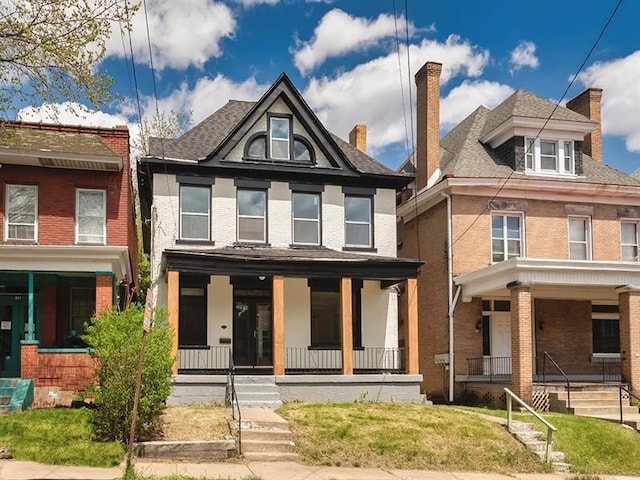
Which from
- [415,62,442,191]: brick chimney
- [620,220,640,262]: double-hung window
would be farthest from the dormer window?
[415,62,442,191]: brick chimney

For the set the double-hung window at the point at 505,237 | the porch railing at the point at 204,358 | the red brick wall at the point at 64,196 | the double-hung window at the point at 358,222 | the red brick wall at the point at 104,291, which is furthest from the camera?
the double-hung window at the point at 505,237

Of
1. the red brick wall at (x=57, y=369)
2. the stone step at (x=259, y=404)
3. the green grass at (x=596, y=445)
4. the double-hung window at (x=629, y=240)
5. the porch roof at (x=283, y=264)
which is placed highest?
the double-hung window at (x=629, y=240)

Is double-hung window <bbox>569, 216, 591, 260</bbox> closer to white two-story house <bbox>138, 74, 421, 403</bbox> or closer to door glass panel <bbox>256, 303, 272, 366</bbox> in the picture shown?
white two-story house <bbox>138, 74, 421, 403</bbox>

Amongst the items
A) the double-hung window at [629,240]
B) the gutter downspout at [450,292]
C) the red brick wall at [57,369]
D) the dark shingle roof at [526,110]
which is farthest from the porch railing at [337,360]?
the dark shingle roof at [526,110]

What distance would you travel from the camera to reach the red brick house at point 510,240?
2656cm

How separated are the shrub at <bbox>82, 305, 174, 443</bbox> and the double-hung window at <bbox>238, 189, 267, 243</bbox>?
27.4 feet

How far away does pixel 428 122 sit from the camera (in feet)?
95.3

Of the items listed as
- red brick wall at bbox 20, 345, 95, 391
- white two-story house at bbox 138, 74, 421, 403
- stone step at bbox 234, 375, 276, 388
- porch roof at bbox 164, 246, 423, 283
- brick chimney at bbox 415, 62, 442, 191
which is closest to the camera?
red brick wall at bbox 20, 345, 95, 391

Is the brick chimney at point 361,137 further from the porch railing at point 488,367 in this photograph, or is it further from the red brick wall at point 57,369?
the red brick wall at point 57,369

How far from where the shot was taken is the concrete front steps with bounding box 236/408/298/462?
50.3ft

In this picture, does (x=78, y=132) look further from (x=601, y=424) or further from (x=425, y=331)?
(x=601, y=424)

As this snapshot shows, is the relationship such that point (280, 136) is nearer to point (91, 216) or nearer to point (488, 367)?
point (91, 216)

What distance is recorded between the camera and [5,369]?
80.0ft

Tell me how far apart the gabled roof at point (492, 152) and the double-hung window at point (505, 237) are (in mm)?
1472
